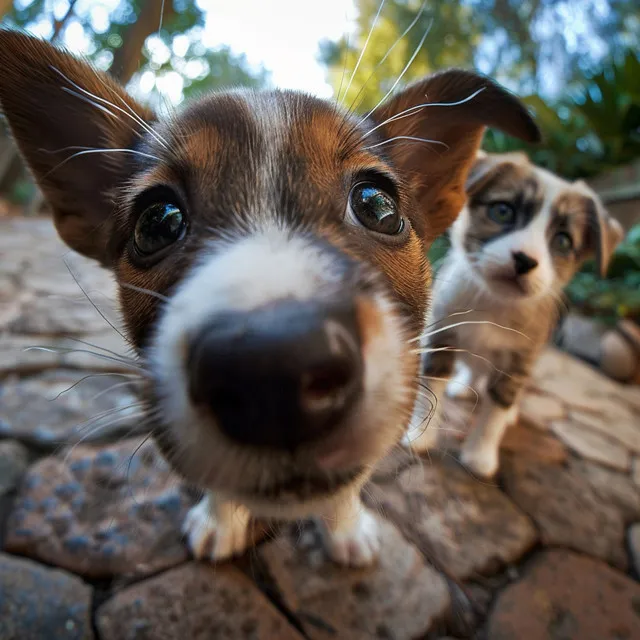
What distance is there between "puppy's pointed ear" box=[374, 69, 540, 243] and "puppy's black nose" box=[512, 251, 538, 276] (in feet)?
2.12

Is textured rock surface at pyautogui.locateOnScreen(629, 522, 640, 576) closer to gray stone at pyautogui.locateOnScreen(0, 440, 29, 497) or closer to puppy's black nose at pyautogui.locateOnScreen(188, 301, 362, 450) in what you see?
puppy's black nose at pyautogui.locateOnScreen(188, 301, 362, 450)

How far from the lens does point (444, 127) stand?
1.72m

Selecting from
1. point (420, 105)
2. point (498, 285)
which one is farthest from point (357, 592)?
point (420, 105)

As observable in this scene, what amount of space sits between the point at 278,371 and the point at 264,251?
0.32 m

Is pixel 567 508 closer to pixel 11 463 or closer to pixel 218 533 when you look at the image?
pixel 218 533

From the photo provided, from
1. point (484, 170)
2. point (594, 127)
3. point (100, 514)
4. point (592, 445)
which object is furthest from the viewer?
point (594, 127)

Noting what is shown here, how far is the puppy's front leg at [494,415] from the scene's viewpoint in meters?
2.54

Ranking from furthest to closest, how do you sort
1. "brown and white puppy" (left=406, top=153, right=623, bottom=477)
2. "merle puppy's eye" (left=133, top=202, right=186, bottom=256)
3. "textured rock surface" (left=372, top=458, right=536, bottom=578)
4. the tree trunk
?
the tree trunk, "brown and white puppy" (left=406, top=153, right=623, bottom=477), "textured rock surface" (left=372, top=458, right=536, bottom=578), "merle puppy's eye" (left=133, top=202, right=186, bottom=256)

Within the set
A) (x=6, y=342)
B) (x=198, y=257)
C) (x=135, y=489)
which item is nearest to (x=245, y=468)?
(x=198, y=257)

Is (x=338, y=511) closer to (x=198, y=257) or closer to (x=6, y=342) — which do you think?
(x=198, y=257)

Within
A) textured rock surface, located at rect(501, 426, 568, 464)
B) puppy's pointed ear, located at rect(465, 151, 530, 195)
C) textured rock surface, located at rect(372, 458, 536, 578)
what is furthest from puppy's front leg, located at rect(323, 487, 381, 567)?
puppy's pointed ear, located at rect(465, 151, 530, 195)

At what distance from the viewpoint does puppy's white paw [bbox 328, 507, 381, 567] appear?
1.84 meters

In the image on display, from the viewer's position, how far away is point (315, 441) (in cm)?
78

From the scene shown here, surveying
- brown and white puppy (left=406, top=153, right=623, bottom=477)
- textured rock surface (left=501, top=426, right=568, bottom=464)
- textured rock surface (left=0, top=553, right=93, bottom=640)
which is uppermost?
brown and white puppy (left=406, top=153, right=623, bottom=477)
